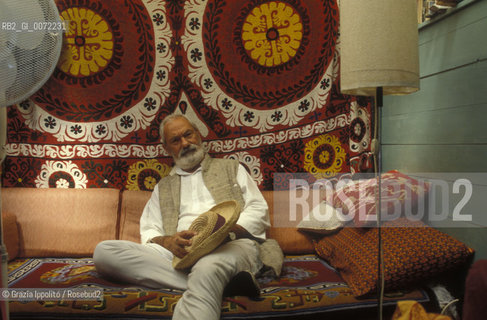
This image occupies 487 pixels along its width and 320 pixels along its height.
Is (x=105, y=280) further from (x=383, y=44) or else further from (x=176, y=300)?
(x=383, y=44)

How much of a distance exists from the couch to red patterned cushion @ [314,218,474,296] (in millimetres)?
66

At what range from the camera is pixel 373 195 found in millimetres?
1881

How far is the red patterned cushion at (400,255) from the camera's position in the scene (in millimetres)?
1553

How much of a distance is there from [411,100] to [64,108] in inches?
81.0

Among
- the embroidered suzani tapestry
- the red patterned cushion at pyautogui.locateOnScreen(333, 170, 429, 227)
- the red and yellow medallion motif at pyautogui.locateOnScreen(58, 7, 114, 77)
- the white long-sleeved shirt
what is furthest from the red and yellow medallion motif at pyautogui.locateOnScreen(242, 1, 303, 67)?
the red patterned cushion at pyautogui.locateOnScreen(333, 170, 429, 227)

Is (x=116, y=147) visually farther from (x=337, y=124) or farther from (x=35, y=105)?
(x=337, y=124)

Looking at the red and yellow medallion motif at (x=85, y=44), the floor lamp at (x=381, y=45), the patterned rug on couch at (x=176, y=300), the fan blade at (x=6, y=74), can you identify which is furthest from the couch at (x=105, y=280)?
the fan blade at (x=6, y=74)

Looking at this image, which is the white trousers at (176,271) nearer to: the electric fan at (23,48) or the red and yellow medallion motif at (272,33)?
the electric fan at (23,48)

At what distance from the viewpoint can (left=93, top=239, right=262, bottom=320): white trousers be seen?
4.90ft

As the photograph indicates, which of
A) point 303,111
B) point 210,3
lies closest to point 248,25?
point 210,3

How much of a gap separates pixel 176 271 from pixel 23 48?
109 cm

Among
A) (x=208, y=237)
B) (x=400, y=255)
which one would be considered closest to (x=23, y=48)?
(x=208, y=237)

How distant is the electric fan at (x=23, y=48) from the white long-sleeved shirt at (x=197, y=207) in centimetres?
91

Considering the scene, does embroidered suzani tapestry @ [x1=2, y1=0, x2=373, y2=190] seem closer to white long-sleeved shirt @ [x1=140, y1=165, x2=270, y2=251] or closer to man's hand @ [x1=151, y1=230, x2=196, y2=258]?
white long-sleeved shirt @ [x1=140, y1=165, x2=270, y2=251]
